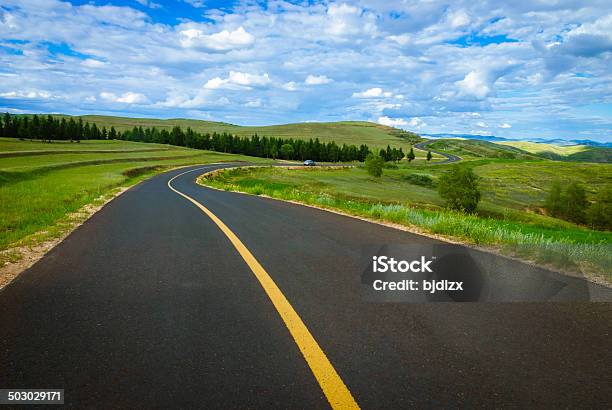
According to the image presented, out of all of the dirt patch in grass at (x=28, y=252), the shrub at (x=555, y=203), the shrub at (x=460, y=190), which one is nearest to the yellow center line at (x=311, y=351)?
the dirt patch in grass at (x=28, y=252)

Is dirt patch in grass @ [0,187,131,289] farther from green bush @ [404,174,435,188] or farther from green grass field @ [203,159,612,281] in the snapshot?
green bush @ [404,174,435,188]

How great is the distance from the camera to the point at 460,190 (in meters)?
55.8

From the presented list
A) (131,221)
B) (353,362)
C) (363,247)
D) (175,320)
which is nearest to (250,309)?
(175,320)

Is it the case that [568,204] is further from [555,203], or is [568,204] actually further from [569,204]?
[555,203]

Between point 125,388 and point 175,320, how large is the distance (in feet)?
4.18

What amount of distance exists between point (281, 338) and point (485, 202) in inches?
2699

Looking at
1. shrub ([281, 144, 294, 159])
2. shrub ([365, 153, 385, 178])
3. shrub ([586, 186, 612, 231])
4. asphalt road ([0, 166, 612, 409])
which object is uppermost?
shrub ([281, 144, 294, 159])

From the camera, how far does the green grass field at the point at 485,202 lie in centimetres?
776

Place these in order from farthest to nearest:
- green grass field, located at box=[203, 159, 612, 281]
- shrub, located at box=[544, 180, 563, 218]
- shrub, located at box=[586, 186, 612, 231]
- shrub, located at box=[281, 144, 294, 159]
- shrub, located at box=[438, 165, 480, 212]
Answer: shrub, located at box=[281, 144, 294, 159], shrub, located at box=[544, 180, 563, 218], shrub, located at box=[586, 186, 612, 231], shrub, located at box=[438, 165, 480, 212], green grass field, located at box=[203, 159, 612, 281]

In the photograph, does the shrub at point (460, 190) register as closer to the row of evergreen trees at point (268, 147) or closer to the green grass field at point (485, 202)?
the green grass field at point (485, 202)

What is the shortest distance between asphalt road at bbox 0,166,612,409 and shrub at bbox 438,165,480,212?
52.0 metres

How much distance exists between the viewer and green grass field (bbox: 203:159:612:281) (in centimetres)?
776

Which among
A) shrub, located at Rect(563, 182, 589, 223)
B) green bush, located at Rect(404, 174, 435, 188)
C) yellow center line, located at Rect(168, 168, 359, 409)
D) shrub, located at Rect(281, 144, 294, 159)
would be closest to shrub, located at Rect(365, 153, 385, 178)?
green bush, located at Rect(404, 174, 435, 188)

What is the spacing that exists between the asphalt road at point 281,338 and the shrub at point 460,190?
52025mm
